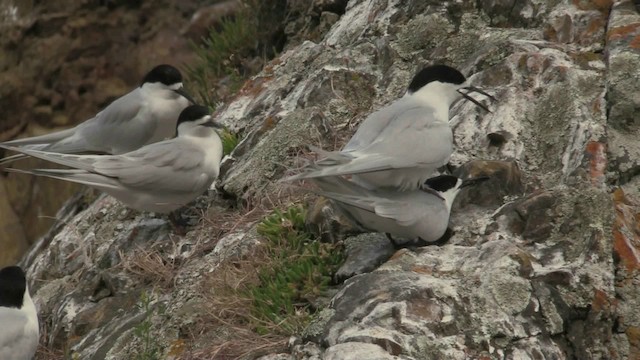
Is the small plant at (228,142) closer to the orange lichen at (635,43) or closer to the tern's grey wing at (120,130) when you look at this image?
the tern's grey wing at (120,130)

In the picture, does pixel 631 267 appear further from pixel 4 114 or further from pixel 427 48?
pixel 4 114

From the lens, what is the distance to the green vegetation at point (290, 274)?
524cm

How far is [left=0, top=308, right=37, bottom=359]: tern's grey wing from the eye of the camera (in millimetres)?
6188

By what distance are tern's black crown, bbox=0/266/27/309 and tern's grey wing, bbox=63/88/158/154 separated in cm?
145

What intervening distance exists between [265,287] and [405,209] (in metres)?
0.78

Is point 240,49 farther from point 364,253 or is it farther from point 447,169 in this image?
point 364,253

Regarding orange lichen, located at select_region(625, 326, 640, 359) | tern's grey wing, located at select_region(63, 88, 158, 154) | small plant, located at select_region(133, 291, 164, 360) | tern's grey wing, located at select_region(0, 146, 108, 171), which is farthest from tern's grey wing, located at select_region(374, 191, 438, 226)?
tern's grey wing, located at select_region(63, 88, 158, 154)

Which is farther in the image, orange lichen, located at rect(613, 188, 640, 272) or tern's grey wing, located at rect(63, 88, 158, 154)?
tern's grey wing, located at rect(63, 88, 158, 154)

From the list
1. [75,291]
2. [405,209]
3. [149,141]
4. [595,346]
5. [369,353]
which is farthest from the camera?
[149,141]

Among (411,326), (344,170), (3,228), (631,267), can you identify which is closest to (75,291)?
(344,170)

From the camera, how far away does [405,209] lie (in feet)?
17.5

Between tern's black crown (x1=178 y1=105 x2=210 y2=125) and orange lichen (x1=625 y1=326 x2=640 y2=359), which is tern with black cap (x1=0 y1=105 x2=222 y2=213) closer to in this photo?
tern's black crown (x1=178 y1=105 x2=210 y2=125)

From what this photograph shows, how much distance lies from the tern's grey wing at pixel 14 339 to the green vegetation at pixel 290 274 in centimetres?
141

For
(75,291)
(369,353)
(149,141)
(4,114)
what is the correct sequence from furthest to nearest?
(4,114) → (149,141) → (75,291) → (369,353)
